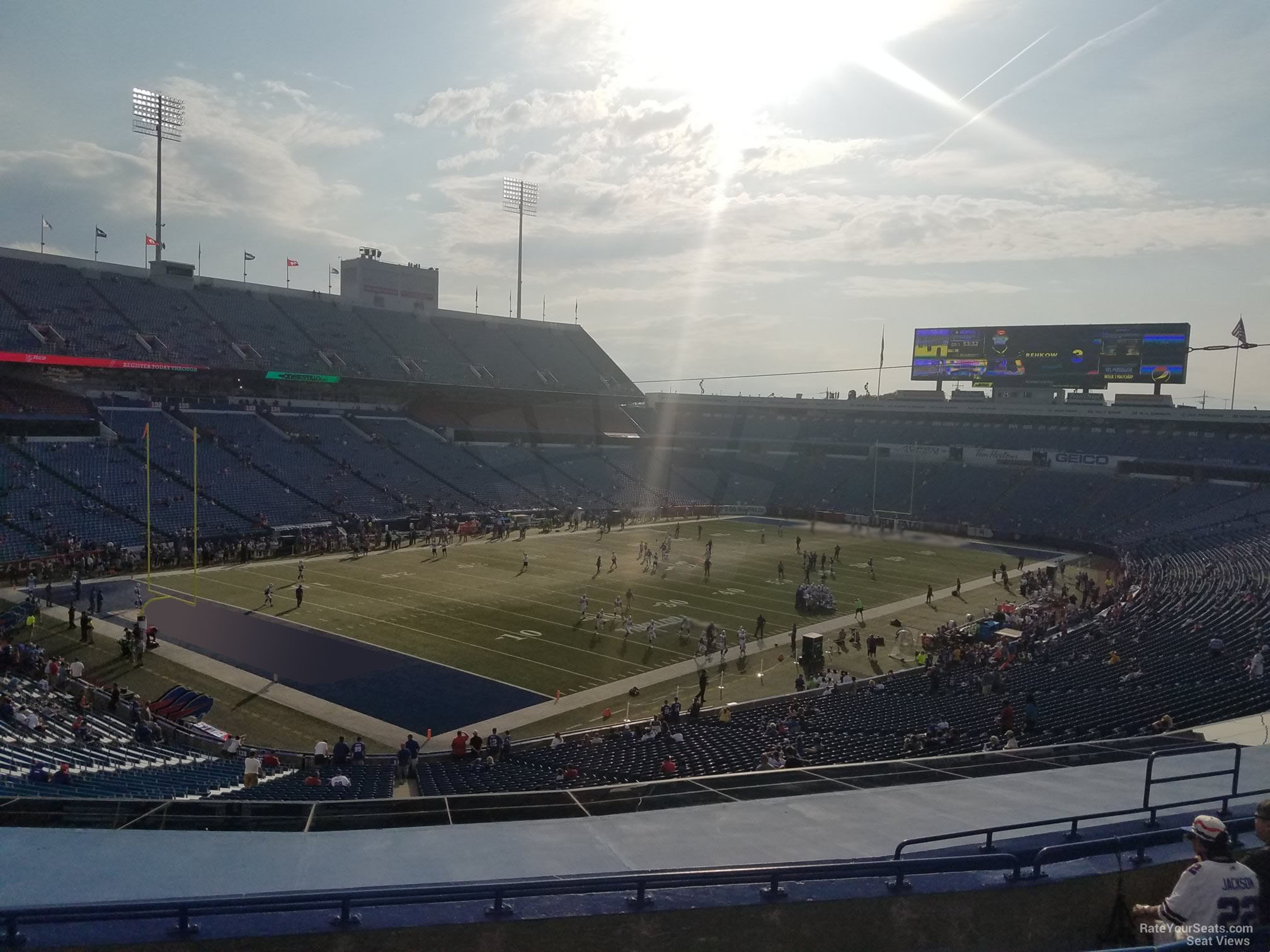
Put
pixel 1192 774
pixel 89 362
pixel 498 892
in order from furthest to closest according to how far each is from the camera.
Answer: pixel 89 362
pixel 1192 774
pixel 498 892

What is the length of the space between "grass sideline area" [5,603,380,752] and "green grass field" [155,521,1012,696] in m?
4.93

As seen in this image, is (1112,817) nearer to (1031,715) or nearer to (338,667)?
(1031,715)

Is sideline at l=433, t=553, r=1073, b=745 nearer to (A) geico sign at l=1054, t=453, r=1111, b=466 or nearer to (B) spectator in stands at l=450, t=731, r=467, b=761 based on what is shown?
(B) spectator in stands at l=450, t=731, r=467, b=761

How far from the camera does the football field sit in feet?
83.6

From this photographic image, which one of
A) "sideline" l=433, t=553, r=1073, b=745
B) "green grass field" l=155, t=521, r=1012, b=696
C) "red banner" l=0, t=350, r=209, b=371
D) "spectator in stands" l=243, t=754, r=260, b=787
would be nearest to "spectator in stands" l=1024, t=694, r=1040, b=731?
"sideline" l=433, t=553, r=1073, b=745

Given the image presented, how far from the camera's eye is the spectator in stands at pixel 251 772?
1323 centimetres

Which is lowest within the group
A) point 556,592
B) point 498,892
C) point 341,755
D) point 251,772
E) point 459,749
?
point 556,592

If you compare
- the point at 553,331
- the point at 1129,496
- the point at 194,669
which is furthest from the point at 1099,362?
the point at 194,669

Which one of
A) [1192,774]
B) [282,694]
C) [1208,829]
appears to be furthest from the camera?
[282,694]

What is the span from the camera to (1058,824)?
661 cm

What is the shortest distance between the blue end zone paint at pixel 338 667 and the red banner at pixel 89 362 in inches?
709

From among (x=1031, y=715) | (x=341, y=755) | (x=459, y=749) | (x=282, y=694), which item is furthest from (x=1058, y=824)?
(x=282, y=694)

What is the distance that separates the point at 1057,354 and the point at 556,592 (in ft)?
137

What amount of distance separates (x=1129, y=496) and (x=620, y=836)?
5681cm
